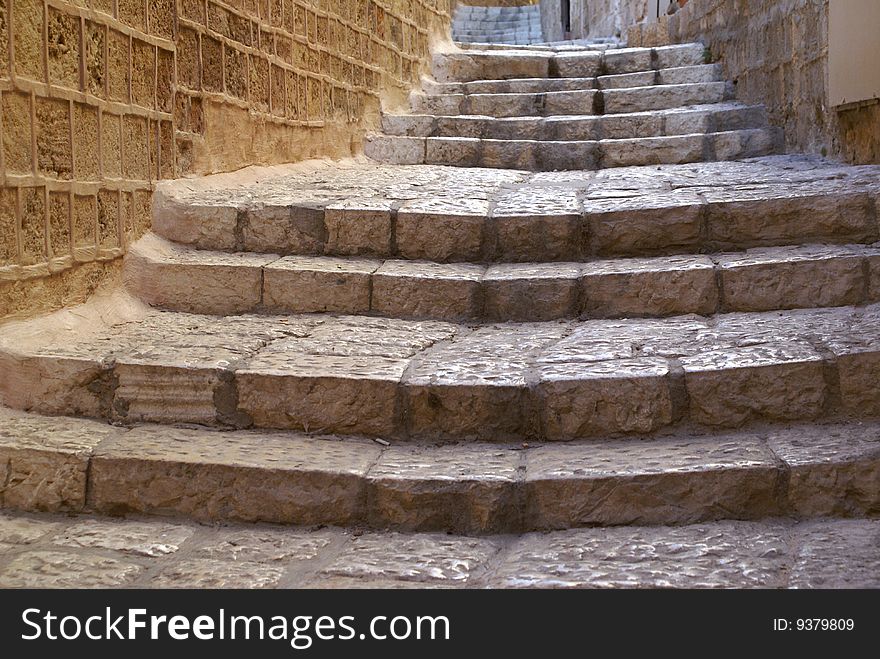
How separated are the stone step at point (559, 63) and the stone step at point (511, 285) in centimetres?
354

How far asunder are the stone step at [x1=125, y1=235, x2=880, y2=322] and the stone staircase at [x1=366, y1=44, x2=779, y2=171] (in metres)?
2.05

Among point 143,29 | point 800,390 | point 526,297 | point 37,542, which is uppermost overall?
point 143,29

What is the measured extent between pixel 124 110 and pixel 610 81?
3.90 meters

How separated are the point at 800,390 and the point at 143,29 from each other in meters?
2.57

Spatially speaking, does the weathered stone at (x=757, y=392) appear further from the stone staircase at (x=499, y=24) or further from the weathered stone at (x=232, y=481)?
the stone staircase at (x=499, y=24)

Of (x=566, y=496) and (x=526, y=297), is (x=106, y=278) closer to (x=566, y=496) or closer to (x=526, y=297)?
(x=526, y=297)

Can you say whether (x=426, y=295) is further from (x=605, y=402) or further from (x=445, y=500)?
(x=445, y=500)

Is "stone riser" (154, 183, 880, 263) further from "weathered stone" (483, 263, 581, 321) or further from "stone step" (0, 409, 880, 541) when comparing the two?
"stone step" (0, 409, 880, 541)

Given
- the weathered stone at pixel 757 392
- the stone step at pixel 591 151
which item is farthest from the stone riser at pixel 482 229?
the stone step at pixel 591 151

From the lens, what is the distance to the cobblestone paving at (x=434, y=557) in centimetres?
196

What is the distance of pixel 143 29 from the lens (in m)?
3.38

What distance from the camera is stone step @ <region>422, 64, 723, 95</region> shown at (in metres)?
6.21

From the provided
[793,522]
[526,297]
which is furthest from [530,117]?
[793,522]

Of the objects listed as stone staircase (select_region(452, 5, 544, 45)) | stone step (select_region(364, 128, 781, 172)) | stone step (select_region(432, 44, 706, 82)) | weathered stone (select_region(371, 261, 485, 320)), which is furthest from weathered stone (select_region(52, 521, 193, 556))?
stone staircase (select_region(452, 5, 544, 45))
